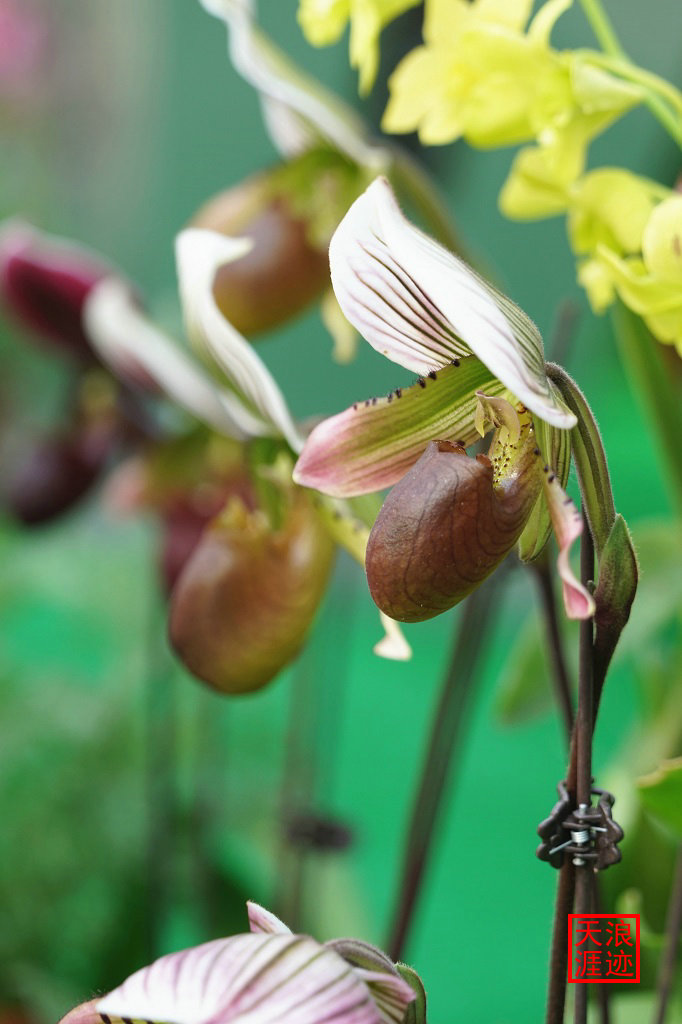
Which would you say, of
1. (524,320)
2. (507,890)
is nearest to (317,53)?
(507,890)

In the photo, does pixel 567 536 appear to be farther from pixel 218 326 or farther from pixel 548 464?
pixel 218 326

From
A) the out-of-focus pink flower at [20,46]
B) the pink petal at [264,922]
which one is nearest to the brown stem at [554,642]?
the pink petal at [264,922]

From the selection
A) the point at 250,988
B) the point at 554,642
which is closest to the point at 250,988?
the point at 250,988

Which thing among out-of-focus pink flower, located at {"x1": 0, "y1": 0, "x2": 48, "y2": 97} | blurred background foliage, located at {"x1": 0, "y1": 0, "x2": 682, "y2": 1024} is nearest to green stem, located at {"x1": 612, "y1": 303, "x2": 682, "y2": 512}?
blurred background foliage, located at {"x1": 0, "y1": 0, "x2": 682, "y2": 1024}

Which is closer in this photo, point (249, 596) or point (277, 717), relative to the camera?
point (249, 596)

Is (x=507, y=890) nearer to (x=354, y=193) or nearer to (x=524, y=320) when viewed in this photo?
(x=354, y=193)

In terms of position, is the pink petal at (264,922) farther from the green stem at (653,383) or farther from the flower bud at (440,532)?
the green stem at (653,383)
